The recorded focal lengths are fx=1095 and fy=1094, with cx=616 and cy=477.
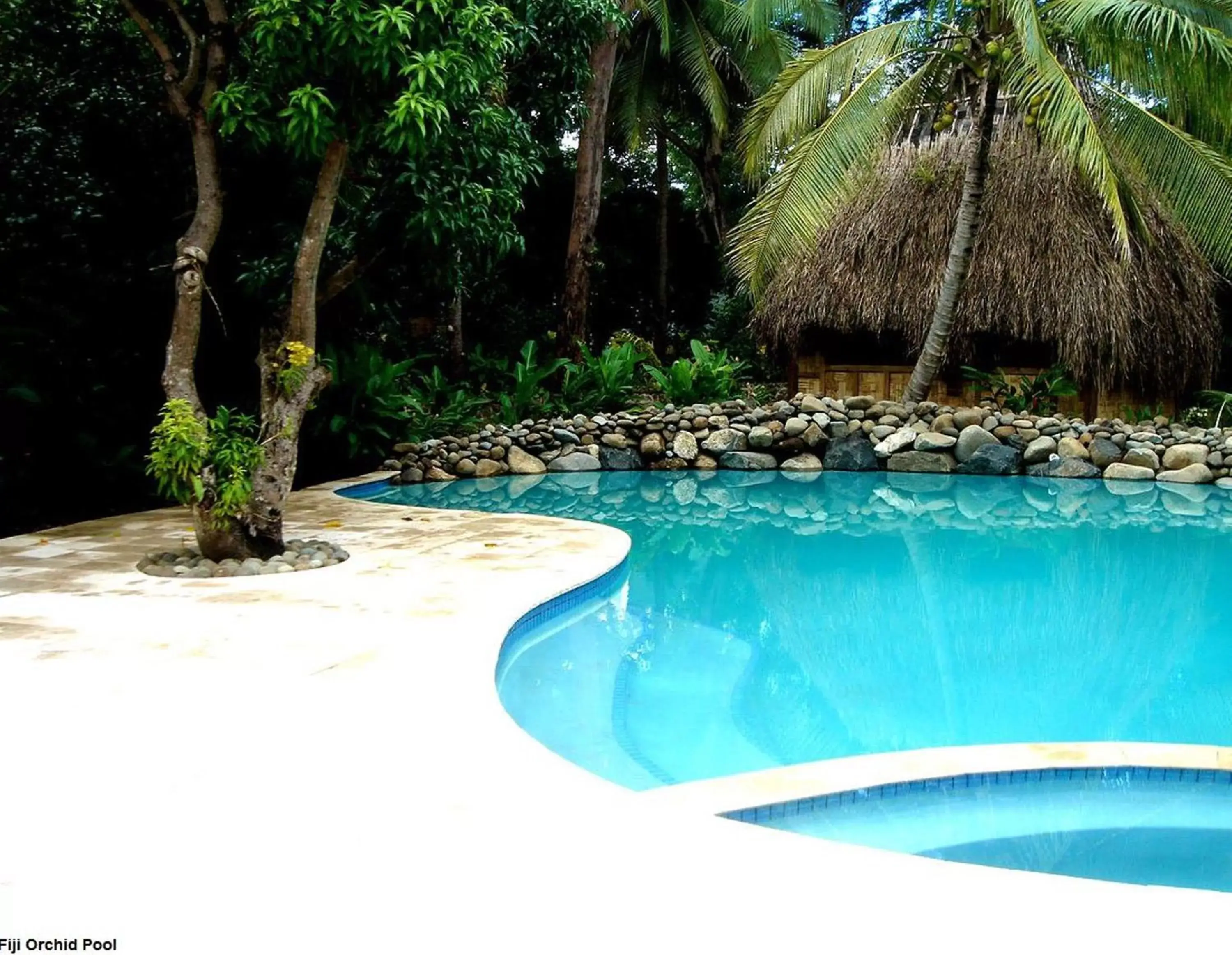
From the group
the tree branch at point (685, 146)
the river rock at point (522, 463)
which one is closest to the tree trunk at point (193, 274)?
the river rock at point (522, 463)

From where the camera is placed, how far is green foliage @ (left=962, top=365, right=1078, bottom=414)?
45.1 ft

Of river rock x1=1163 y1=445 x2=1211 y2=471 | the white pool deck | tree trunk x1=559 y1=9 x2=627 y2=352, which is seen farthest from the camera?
tree trunk x1=559 y1=9 x2=627 y2=352

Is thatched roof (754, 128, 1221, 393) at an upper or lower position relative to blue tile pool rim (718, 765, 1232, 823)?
upper

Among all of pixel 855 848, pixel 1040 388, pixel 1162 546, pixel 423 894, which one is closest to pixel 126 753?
pixel 423 894

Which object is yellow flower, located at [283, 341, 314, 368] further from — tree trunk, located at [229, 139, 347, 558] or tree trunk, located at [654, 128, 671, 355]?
tree trunk, located at [654, 128, 671, 355]

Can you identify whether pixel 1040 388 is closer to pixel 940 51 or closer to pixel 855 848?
pixel 940 51

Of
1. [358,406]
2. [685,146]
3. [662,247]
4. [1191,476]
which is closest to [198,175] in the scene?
[358,406]

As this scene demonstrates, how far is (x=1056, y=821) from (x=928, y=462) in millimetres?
9114

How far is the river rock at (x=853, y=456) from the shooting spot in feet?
40.1

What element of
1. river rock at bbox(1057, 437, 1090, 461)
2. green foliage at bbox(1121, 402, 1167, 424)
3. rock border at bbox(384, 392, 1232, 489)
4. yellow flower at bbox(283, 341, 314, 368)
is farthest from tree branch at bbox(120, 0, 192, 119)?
green foliage at bbox(1121, 402, 1167, 424)

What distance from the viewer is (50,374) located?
27.8 ft

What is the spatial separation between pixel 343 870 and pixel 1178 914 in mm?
1705

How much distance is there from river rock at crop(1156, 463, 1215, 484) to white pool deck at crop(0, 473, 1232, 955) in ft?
28.8

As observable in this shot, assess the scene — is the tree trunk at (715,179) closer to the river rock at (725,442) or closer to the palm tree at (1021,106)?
the palm tree at (1021,106)
